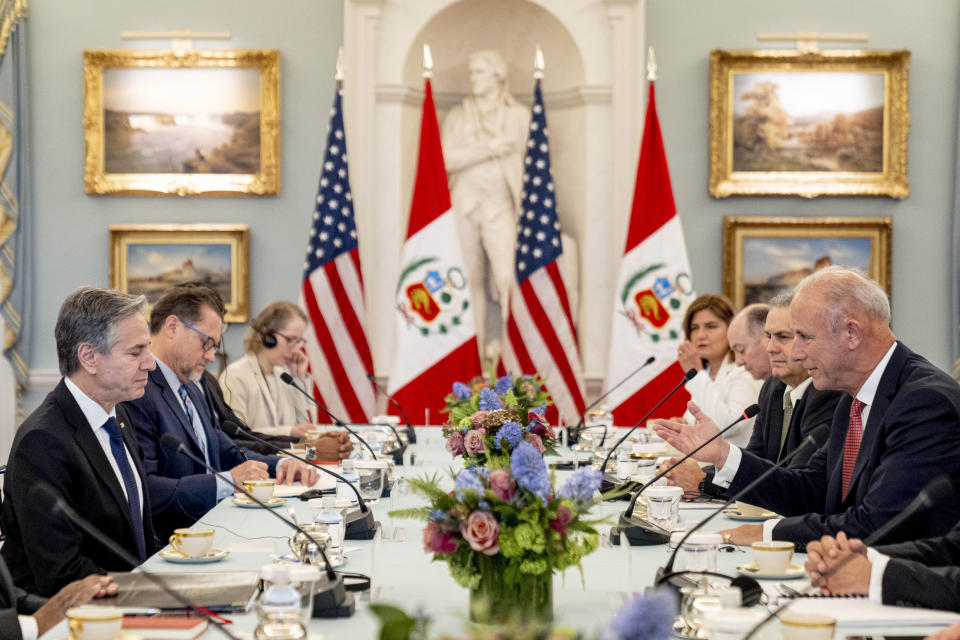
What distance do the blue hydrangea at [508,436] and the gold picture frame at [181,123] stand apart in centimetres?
439

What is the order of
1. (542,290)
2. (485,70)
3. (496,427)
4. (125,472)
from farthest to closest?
(485,70)
(542,290)
(496,427)
(125,472)

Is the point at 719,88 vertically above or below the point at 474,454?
above

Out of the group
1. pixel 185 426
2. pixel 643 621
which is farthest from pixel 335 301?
pixel 643 621

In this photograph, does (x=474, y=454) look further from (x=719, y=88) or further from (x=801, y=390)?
(x=719, y=88)

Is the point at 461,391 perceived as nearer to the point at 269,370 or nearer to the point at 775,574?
the point at 269,370

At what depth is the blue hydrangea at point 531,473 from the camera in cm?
185

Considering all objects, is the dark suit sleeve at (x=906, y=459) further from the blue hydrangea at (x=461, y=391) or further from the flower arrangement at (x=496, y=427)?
the blue hydrangea at (x=461, y=391)

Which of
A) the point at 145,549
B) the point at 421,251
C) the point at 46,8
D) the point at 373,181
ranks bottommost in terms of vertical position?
the point at 145,549

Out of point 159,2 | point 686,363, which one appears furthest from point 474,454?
point 159,2

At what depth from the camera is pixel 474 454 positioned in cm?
366

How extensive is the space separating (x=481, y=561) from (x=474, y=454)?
1774 millimetres

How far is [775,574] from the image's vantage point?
2.38 metres

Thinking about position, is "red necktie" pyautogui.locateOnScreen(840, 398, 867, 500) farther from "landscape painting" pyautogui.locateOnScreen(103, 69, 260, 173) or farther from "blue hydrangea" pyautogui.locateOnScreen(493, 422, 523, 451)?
"landscape painting" pyautogui.locateOnScreen(103, 69, 260, 173)

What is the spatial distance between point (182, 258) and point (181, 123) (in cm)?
90
